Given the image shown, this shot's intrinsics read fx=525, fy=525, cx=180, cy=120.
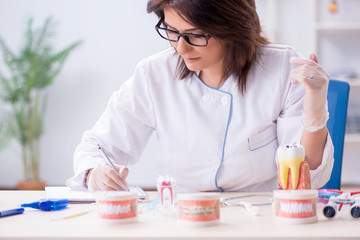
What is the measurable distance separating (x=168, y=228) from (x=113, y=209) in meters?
0.12

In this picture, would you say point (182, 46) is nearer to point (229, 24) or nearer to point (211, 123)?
point (229, 24)

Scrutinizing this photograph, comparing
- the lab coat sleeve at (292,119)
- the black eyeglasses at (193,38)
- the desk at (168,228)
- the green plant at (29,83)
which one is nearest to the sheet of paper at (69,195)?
the desk at (168,228)

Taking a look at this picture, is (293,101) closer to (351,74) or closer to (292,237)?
(292,237)

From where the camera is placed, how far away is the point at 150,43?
14.2 feet

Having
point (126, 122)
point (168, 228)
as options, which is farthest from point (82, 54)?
point (168, 228)

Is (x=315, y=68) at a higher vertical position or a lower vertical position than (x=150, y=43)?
lower

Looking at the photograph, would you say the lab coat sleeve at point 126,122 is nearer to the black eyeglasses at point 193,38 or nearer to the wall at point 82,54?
A: the black eyeglasses at point 193,38

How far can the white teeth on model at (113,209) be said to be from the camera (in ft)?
3.32

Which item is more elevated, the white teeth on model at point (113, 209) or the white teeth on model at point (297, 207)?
the white teeth on model at point (113, 209)

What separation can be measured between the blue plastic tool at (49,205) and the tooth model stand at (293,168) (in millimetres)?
499

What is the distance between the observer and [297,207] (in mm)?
989

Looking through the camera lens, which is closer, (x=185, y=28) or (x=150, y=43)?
(x=185, y=28)

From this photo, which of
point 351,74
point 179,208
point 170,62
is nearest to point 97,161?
point 170,62

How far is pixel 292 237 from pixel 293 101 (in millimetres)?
740
